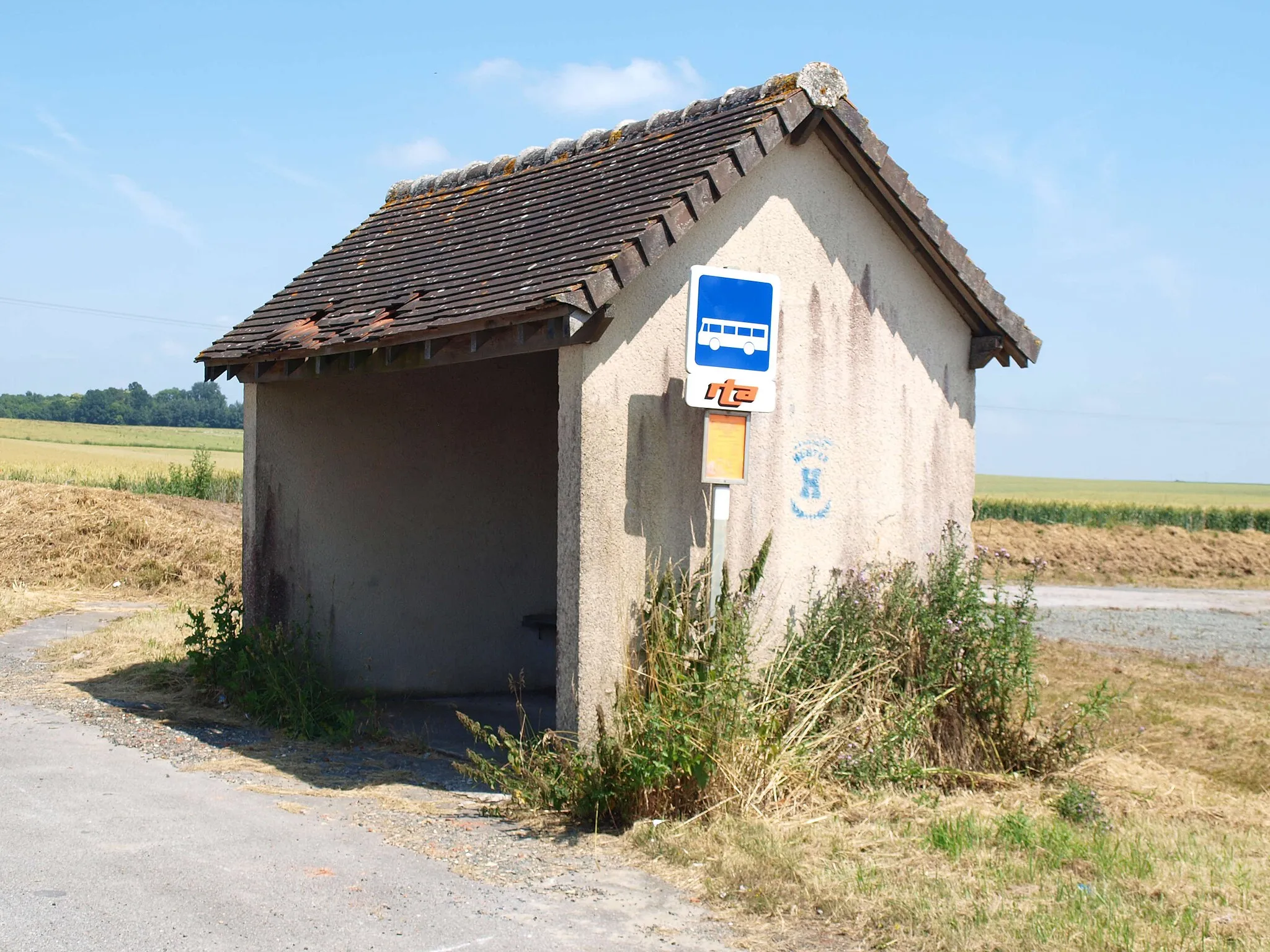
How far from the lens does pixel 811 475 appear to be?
26.4ft

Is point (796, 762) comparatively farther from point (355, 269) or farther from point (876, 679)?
point (355, 269)

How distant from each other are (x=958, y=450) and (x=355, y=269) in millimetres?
5082

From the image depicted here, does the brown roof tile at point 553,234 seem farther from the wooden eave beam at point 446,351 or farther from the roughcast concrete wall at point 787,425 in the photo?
the roughcast concrete wall at point 787,425

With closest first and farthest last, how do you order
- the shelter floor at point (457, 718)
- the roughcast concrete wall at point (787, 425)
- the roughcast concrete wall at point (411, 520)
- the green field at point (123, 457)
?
the roughcast concrete wall at point (787, 425) → the shelter floor at point (457, 718) → the roughcast concrete wall at point (411, 520) → the green field at point (123, 457)

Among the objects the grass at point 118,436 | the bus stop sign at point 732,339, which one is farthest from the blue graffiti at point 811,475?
the grass at point 118,436

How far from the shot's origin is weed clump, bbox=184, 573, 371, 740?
9.11 metres

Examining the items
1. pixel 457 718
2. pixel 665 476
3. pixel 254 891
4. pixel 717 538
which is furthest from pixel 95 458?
pixel 254 891

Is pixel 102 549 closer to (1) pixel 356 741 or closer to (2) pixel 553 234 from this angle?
(1) pixel 356 741

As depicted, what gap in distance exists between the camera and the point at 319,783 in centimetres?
749

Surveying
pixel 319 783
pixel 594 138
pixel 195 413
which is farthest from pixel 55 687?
pixel 195 413

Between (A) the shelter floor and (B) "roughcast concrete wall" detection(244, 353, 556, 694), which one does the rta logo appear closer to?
(A) the shelter floor

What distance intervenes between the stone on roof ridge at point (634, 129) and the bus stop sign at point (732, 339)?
145 cm

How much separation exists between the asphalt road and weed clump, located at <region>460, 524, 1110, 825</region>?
2.75ft

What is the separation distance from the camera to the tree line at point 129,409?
3041 inches
